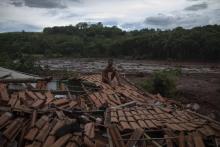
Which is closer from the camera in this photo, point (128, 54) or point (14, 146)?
point (14, 146)

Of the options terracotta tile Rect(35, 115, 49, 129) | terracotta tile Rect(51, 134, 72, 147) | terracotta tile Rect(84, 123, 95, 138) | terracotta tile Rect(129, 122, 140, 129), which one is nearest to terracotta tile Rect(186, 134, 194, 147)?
terracotta tile Rect(129, 122, 140, 129)

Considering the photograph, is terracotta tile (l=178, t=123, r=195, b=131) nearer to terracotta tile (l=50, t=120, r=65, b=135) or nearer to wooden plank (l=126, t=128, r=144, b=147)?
wooden plank (l=126, t=128, r=144, b=147)

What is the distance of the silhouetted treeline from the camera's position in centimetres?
4241

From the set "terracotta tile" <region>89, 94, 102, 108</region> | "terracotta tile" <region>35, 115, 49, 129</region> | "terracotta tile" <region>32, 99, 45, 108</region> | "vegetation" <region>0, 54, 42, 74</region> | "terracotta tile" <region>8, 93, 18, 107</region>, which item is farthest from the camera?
"vegetation" <region>0, 54, 42, 74</region>

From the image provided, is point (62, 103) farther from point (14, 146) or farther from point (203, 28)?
point (203, 28)

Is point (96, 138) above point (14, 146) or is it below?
above

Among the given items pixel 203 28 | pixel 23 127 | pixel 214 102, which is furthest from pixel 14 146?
pixel 203 28

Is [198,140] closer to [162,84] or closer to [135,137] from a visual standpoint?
[135,137]

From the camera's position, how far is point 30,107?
7.72 meters

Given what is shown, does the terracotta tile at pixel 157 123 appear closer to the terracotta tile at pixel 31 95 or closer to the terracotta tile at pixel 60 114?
the terracotta tile at pixel 60 114

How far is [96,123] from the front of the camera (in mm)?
6750

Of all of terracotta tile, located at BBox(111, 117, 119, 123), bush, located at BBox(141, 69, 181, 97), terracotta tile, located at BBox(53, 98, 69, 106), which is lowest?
bush, located at BBox(141, 69, 181, 97)

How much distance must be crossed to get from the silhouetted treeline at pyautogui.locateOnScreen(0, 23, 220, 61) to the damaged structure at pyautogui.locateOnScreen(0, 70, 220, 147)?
89.9 ft

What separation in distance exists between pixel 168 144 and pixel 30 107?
3.86 metres
